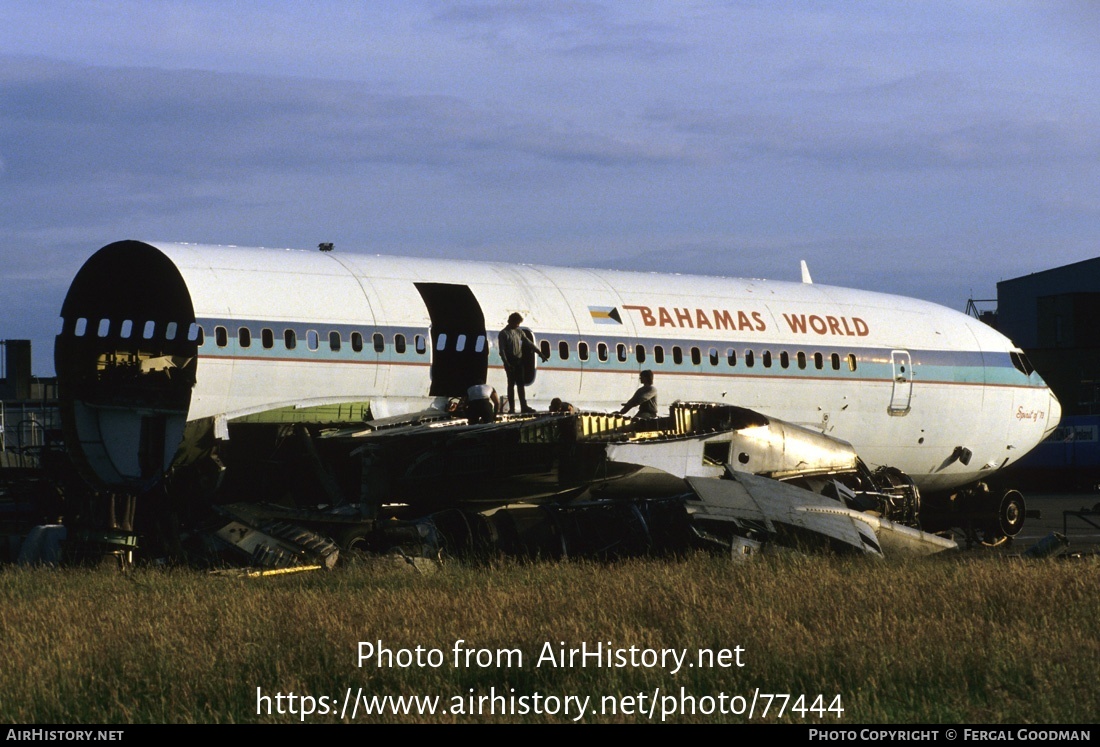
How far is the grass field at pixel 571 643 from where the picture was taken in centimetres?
1088

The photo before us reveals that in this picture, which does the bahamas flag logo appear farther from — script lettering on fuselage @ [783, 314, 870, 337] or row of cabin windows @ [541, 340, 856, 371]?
script lettering on fuselage @ [783, 314, 870, 337]

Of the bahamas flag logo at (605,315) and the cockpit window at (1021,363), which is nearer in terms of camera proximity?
the bahamas flag logo at (605,315)

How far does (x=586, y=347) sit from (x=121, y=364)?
780 cm

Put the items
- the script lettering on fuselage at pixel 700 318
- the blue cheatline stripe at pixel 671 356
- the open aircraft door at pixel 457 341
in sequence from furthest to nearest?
the script lettering on fuselage at pixel 700 318 → the open aircraft door at pixel 457 341 → the blue cheatline stripe at pixel 671 356

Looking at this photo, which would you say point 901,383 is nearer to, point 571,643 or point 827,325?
point 827,325

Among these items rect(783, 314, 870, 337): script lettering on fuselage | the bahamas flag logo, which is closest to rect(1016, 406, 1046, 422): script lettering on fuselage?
rect(783, 314, 870, 337): script lettering on fuselage

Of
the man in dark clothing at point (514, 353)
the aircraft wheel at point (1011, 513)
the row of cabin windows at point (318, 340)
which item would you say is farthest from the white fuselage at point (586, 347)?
the aircraft wheel at point (1011, 513)

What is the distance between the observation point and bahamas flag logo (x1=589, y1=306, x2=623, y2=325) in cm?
2634

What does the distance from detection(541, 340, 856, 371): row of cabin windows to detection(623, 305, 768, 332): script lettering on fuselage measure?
45 cm

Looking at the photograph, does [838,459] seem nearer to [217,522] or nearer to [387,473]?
[387,473]

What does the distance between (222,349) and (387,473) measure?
3069 mm

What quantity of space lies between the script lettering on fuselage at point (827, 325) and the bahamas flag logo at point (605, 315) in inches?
165

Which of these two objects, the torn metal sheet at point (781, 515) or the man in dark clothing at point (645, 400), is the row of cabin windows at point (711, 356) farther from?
the torn metal sheet at point (781, 515)
